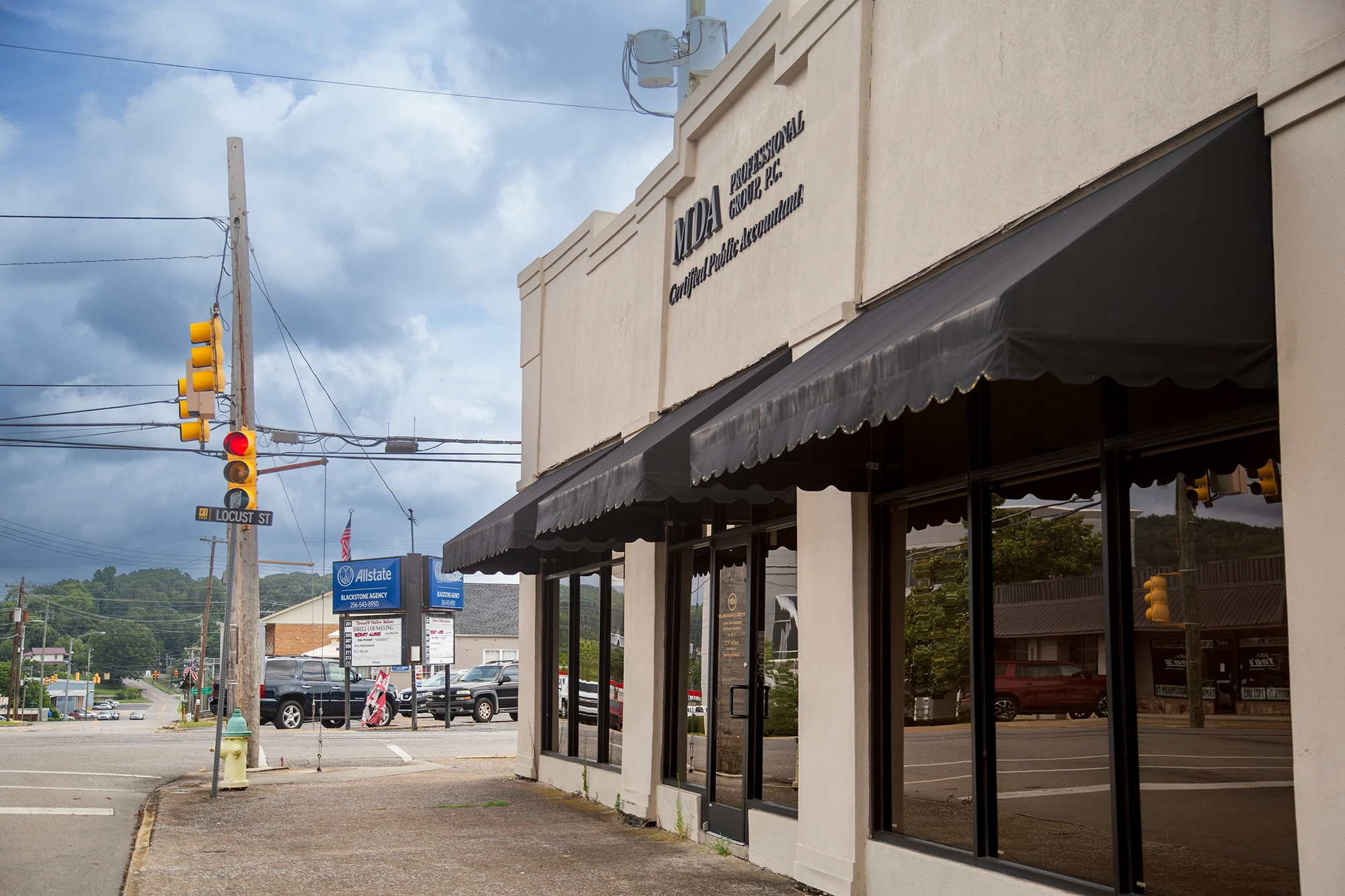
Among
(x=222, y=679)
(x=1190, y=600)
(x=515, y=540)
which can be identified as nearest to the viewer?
(x=1190, y=600)

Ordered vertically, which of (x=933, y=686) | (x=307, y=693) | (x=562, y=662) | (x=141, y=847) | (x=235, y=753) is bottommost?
(x=307, y=693)

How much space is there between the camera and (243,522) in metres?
13.1

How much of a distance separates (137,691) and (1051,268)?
626 feet

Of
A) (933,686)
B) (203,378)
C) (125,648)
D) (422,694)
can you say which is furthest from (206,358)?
(125,648)

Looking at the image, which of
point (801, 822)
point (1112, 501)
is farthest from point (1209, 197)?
point (801, 822)

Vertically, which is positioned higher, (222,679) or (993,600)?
(993,600)

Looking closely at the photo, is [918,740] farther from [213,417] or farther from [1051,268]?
[213,417]

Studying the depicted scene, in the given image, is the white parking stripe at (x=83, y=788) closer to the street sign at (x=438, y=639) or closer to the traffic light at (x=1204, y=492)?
the traffic light at (x=1204, y=492)

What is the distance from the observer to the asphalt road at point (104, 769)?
31.4ft

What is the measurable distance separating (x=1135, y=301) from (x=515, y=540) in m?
7.70

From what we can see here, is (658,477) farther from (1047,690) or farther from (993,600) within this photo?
(1047,690)

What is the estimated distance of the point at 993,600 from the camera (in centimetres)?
713

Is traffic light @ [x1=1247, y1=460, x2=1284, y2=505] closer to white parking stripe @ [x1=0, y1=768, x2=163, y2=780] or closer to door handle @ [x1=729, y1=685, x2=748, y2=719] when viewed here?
door handle @ [x1=729, y1=685, x2=748, y2=719]

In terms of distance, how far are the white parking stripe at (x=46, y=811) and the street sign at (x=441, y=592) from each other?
68.0ft
